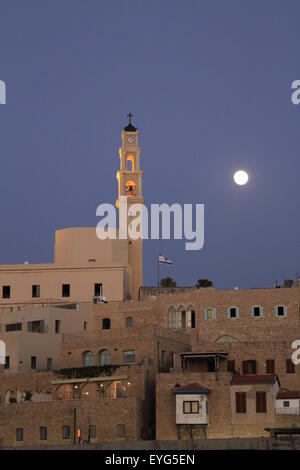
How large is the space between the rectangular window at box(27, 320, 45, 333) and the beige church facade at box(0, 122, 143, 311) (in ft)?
24.9

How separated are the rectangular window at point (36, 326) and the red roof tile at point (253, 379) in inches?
699

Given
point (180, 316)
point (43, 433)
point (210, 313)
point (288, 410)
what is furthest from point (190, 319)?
point (43, 433)

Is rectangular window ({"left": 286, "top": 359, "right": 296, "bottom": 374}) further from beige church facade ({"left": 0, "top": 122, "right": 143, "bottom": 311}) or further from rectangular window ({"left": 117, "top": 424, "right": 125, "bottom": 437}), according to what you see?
beige church facade ({"left": 0, "top": 122, "right": 143, "bottom": 311})

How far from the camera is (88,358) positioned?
91.5 meters

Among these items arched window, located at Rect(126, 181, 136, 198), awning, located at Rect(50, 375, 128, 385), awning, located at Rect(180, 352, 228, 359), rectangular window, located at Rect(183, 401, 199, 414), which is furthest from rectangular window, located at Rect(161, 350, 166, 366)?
arched window, located at Rect(126, 181, 136, 198)

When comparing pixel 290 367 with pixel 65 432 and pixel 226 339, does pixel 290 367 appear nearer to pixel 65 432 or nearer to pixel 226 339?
pixel 226 339

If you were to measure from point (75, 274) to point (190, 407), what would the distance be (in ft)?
87.5

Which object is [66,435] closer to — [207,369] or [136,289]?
[207,369]

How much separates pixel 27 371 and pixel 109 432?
11.1 metres

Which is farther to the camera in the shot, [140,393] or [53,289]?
[53,289]

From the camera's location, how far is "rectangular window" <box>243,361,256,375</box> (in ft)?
294

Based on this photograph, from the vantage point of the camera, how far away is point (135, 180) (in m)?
120

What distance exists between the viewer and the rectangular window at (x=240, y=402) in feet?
275
